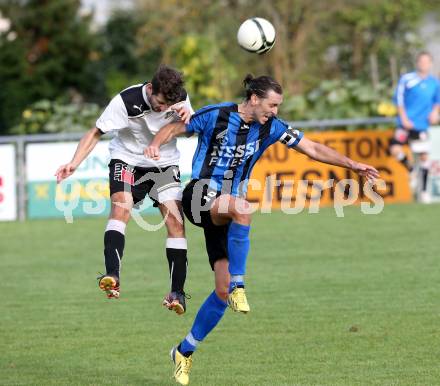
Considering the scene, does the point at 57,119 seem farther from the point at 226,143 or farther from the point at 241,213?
the point at 241,213

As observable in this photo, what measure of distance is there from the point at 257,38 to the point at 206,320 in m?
2.45

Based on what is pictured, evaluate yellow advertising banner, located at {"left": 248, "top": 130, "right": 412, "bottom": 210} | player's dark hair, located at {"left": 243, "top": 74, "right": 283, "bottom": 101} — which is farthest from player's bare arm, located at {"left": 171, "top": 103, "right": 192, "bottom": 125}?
yellow advertising banner, located at {"left": 248, "top": 130, "right": 412, "bottom": 210}

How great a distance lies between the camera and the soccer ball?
898 centimetres

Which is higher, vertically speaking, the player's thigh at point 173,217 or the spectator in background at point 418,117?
the spectator in background at point 418,117

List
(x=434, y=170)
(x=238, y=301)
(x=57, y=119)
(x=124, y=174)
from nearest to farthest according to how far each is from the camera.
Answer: (x=238, y=301)
(x=124, y=174)
(x=434, y=170)
(x=57, y=119)

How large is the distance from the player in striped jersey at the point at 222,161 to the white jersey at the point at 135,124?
442 mm

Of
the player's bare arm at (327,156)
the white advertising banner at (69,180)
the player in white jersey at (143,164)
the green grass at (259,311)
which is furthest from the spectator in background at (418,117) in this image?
the player's bare arm at (327,156)

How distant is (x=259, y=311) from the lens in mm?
10391

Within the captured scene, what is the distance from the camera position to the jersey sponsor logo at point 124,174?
864 centimetres

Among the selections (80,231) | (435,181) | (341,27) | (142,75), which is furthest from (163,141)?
(142,75)

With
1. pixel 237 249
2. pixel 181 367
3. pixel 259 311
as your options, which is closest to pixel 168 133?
pixel 237 249

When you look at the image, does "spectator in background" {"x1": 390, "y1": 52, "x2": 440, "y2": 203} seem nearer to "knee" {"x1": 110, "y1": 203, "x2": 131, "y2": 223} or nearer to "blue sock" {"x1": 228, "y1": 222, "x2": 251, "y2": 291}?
"knee" {"x1": 110, "y1": 203, "x2": 131, "y2": 223}

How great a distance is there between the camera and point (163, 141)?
7.89 m

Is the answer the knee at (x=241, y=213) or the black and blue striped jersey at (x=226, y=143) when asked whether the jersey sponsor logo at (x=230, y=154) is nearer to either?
the black and blue striped jersey at (x=226, y=143)
